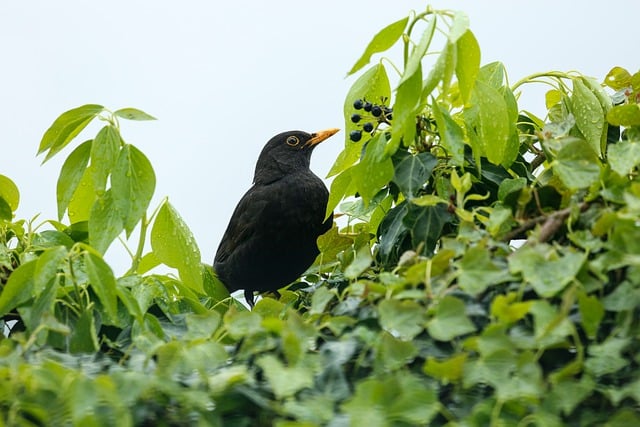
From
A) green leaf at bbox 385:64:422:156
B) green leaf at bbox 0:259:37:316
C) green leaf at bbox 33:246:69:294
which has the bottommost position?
green leaf at bbox 0:259:37:316

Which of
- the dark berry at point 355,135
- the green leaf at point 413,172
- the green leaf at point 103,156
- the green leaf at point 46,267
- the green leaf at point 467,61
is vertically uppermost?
the green leaf at point 467,61

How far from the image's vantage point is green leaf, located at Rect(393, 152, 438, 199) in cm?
249

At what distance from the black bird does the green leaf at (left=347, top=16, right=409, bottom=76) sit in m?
2.51

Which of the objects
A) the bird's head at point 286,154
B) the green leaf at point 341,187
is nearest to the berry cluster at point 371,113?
the green leaf at point 341,187

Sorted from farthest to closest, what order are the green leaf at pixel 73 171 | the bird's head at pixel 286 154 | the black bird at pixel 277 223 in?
the bird's head at pixel 286 154, the black bird at pixel 277 223, the green leaf at pixel 73 171

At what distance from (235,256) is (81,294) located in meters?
2.94

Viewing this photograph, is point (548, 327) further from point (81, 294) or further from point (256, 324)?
point (81, 294)

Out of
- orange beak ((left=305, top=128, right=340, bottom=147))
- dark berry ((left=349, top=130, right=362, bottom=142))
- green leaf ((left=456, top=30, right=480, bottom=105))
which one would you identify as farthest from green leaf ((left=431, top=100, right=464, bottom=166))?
orange beak ((left=305, top=128, right=340, bottom=147))

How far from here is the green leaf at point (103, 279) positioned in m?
2.09

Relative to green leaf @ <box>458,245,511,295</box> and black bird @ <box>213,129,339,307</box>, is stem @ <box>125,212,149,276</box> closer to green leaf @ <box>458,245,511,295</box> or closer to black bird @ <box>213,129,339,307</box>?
green leaf @ <box>458,245,511,295</box>

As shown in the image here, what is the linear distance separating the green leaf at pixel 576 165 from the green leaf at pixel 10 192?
63.0 inches

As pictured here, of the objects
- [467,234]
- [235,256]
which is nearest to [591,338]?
[467,234]

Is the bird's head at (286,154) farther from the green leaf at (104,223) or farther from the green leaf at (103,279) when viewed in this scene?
the green leaf at (103,279)

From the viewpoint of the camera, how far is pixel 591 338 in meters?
1.63
